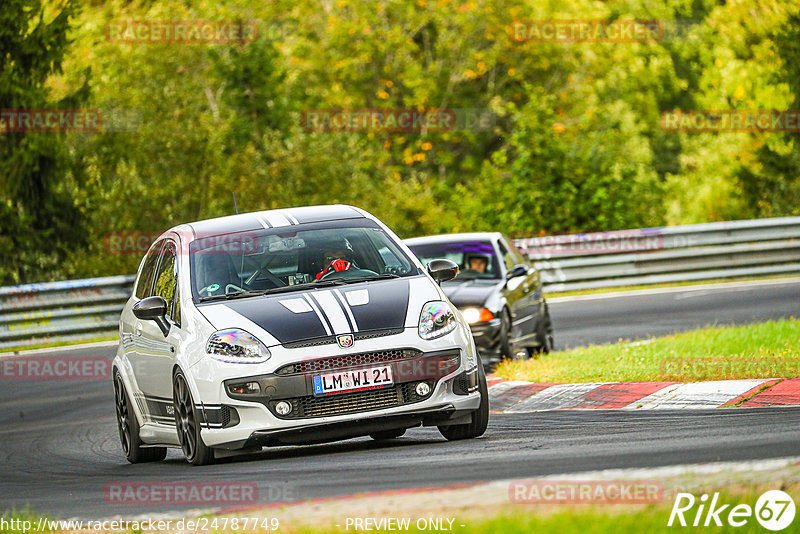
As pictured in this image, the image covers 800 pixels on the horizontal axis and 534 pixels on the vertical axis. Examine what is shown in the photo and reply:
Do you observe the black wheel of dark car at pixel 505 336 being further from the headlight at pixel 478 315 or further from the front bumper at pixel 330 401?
the front bumper at pixel 330 401

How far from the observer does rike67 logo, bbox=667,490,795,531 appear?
5.26 meters

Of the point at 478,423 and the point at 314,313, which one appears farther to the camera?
the point at 478,423

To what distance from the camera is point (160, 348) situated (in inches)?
383

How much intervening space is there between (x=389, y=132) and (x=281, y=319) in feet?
139

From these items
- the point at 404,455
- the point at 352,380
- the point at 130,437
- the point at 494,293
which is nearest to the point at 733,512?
the point at 404,455

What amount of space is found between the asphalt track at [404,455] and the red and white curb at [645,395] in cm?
35

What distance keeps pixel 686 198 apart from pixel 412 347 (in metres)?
38.1

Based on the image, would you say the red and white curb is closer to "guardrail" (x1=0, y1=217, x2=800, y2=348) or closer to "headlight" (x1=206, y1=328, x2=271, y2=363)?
"headlight" (x1=206, y1=328, x2=271, y2=363)

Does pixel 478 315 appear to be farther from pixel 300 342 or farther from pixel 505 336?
pixel 300 342

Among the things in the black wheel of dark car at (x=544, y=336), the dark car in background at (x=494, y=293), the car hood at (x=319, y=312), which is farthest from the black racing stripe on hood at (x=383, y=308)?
the black wheel of dark car at (x=544, y=336)

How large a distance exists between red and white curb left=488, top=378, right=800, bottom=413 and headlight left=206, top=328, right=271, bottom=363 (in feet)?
10.3

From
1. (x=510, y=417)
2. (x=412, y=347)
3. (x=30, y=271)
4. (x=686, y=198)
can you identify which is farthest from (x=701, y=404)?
(x=686, y=198)

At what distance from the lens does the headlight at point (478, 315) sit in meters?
15.3

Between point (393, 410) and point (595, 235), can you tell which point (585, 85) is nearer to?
point (595, 235)
